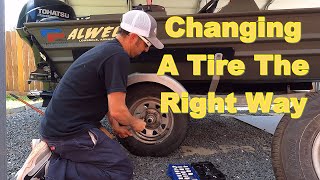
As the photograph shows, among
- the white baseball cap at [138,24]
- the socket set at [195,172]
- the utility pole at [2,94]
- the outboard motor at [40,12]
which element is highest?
the outboard motor at [40,12]

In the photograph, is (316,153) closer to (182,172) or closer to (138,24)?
(182,172)

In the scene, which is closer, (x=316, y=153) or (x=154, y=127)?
(x=316, y=153)

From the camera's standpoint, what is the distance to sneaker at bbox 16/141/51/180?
194cm

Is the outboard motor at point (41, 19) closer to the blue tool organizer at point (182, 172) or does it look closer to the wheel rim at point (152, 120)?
the wheel rim at point (152, 120)

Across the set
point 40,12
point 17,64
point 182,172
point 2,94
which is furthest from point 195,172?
point 17,64

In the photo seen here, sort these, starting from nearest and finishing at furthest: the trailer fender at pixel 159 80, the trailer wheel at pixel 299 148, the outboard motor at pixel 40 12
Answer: the trailer wheel at pixel 299 148, the trailer fender at pixel 159 80, the outboard motor at pixel 40 12

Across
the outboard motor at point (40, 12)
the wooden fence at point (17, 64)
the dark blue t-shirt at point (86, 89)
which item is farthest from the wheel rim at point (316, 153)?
the wooden fence at point (17, 64)

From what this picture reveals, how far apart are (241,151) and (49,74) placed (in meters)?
2.49

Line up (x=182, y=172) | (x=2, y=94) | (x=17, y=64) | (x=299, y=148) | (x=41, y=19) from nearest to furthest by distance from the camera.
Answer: (x=2, y=94) < (x=299, y=148) < (x=182, y=172) < (x=41, y=19) < (x=17, y=64)

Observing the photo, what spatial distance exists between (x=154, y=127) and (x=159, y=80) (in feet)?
1.67

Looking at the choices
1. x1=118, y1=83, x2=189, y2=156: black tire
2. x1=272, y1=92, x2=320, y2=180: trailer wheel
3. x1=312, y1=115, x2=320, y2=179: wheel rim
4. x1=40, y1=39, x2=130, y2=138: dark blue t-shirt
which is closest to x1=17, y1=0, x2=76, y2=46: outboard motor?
x1=118, y1=83, x2=189, y2=156: black tire

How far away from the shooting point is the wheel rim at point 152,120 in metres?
3.21

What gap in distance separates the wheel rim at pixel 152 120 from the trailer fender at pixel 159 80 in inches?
8.3

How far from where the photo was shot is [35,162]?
2.00 m
